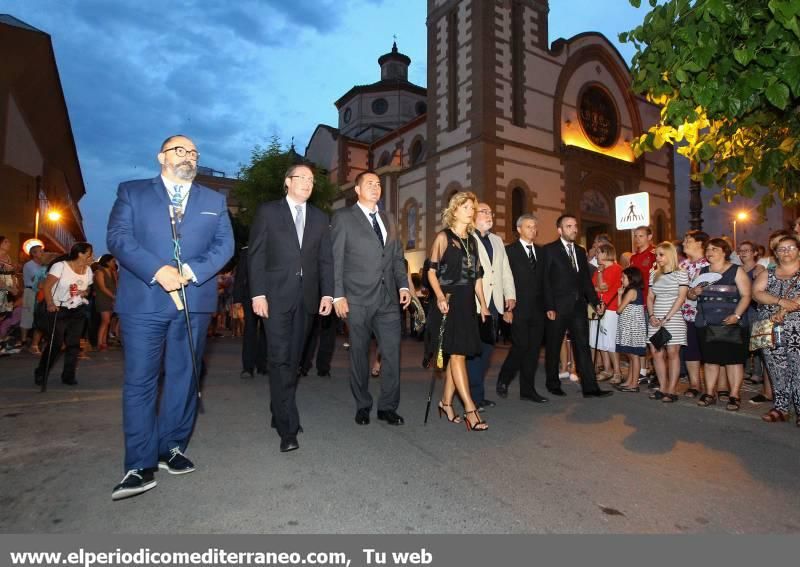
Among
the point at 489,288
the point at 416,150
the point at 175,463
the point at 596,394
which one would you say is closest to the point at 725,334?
the point at 596,394

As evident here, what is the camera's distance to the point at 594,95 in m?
24.7

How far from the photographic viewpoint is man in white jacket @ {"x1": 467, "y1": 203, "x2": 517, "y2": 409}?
5.42 metres

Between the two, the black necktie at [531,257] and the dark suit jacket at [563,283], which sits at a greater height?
the black necktie at [531,257]

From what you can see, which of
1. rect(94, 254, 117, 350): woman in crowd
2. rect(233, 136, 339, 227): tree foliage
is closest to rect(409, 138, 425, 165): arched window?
rect(233, 136, 339, 227): tree foliage

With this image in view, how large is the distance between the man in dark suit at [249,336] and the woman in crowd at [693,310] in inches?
232

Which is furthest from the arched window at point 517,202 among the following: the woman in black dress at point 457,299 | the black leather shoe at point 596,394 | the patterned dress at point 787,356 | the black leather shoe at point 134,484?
the black leather shoe at point 134,484

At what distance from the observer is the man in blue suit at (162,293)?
3.12 metres

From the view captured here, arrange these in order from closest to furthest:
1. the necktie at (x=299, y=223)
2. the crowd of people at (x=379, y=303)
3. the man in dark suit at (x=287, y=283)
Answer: the crowd of people at (x=379, y=303)
the man in dark suit at (x=287, y=283)
the necktie at (x=299, y=223)

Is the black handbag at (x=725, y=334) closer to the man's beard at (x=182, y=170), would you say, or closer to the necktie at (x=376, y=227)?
the necktie at (x=376, y=227)

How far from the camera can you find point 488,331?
518 cm

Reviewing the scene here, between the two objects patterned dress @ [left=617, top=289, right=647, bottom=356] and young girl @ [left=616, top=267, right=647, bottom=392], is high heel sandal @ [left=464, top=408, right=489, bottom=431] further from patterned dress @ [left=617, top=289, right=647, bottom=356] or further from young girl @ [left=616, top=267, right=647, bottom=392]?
patterned dress @ [left=617, top=289, right=647, bottom=356]

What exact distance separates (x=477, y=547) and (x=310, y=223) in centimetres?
285

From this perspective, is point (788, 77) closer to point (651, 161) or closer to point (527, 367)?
point (527, 367)

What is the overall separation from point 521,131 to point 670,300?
1639cm
